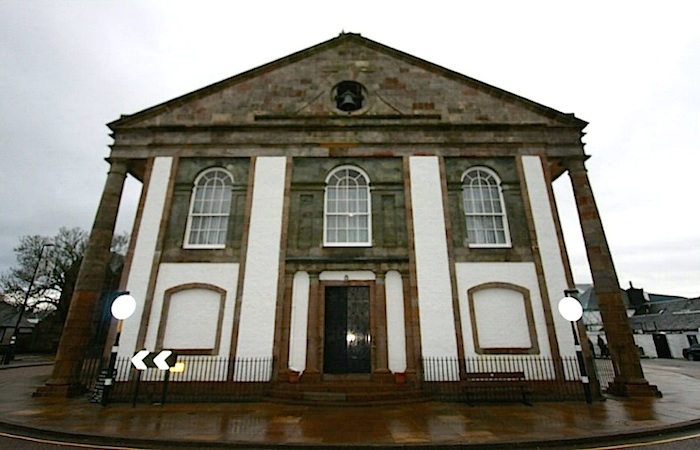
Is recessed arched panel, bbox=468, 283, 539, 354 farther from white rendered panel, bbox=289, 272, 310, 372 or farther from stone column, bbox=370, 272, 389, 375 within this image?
white rendered panel, bbox=289, 272, 310, 372

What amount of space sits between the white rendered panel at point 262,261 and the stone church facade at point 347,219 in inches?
1.8

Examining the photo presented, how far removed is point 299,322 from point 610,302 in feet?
33.6

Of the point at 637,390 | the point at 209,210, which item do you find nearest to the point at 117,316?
the point at 209,210

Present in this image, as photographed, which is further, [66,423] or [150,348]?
[150,348]

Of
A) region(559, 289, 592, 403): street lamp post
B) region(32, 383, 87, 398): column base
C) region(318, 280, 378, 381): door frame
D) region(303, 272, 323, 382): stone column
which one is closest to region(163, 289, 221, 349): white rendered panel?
region(32, 383, 87, 398): column base

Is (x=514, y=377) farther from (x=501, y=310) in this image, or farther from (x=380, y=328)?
(x=380, y=328)

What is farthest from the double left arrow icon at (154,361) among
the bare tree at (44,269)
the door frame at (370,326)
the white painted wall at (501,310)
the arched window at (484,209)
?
the bare tree at (44,269)

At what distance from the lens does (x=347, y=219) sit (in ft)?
44.5

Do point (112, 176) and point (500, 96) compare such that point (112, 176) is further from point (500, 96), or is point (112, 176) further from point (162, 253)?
point (500, 96)

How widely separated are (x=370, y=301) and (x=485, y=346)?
13.0 ft

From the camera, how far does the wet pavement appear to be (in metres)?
6.46

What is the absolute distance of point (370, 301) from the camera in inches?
486

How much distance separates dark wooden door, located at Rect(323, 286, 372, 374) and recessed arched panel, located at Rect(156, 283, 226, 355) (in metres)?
3.58

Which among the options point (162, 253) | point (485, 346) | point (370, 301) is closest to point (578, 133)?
point (485, 346)
